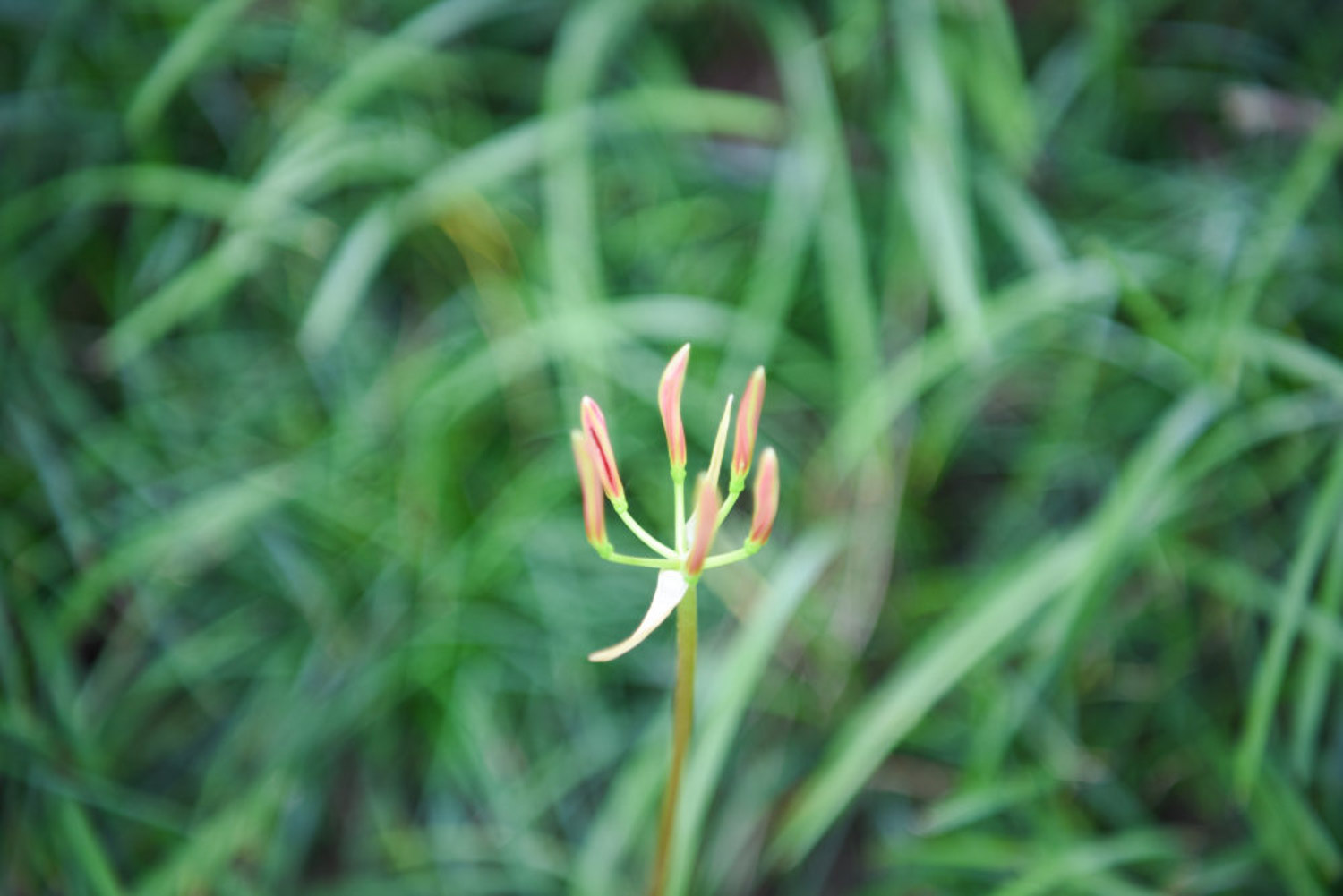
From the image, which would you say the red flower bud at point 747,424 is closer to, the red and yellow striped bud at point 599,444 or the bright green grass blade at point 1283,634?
the red and yellow striped bud at point 599,444

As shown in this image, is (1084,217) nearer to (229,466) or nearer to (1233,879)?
(1233,879)

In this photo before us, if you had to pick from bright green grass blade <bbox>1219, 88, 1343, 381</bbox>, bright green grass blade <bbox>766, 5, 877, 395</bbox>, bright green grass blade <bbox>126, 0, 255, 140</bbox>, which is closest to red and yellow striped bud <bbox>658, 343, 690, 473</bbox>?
bright green grass blade <bbox>766, 5, 877, 395</bbox>

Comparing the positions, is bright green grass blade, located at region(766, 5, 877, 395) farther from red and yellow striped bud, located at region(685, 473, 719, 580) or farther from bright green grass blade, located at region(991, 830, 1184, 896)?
red and yellow striped bud, located at region(685, 473, 719, 580)

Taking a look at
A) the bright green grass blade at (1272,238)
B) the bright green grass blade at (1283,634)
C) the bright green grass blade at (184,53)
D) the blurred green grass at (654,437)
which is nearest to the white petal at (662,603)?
the blurred green grass at (654,437)

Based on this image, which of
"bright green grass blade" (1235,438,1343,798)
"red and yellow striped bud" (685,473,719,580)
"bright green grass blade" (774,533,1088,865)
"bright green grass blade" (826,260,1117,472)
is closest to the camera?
"red and yellow striped bud" (685,473,719,580)

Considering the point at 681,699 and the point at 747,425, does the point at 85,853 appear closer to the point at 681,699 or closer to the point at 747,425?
the point at 681,699

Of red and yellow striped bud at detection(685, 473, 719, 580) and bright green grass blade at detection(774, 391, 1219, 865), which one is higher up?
red and yellow striped bud at detection(685, 473, 719, 580)
